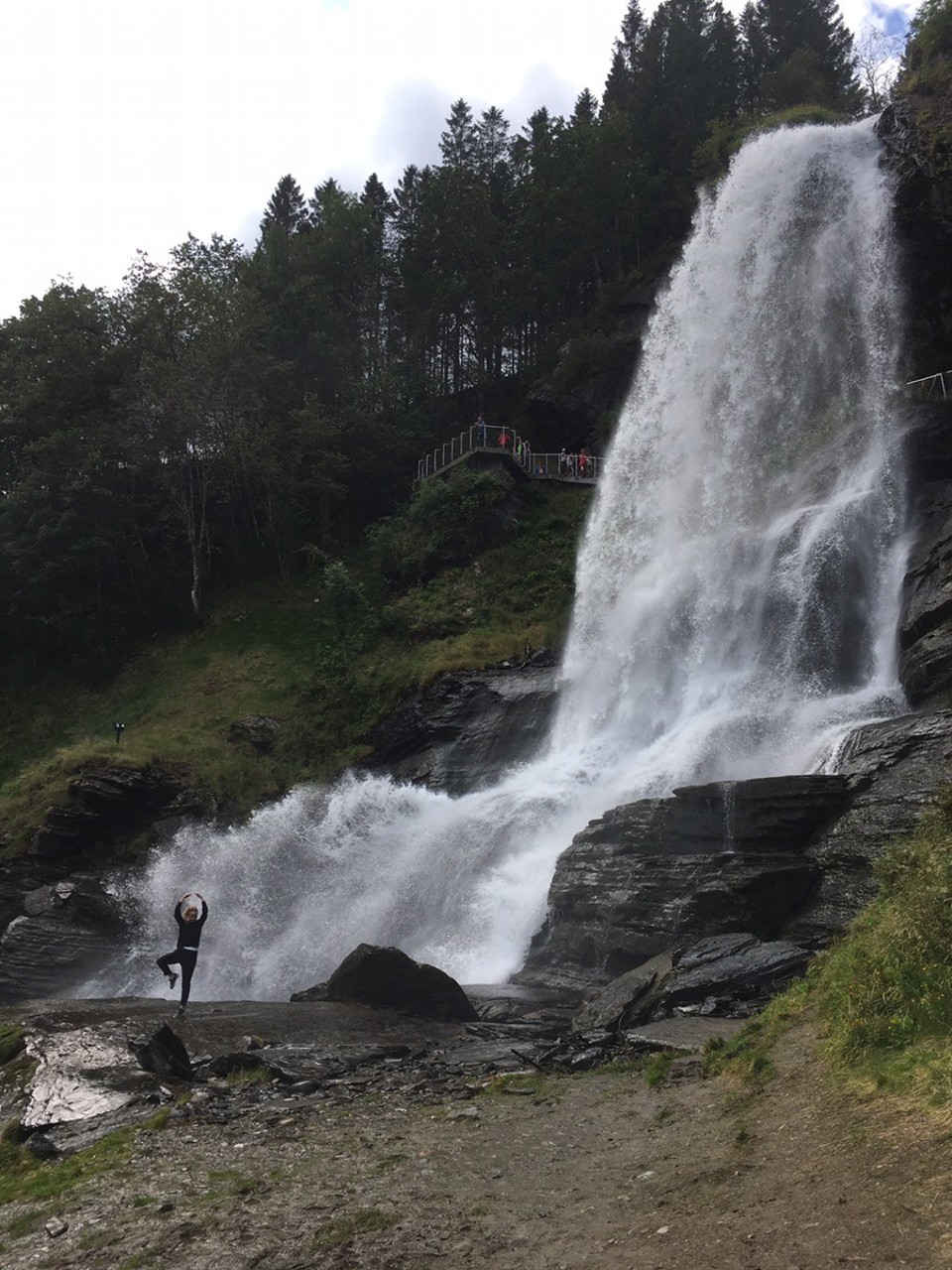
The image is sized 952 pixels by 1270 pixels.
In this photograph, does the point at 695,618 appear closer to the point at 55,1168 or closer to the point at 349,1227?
the point at 55,1168

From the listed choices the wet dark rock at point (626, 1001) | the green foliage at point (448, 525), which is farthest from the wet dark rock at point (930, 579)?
the green foliage at point (448, 525)

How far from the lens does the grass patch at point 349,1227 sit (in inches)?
228

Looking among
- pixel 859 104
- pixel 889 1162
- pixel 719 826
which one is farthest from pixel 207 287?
pixel 889 1162

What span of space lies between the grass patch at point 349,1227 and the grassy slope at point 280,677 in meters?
21.4

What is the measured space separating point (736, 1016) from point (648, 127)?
55.4 metres

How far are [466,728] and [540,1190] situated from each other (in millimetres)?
20849

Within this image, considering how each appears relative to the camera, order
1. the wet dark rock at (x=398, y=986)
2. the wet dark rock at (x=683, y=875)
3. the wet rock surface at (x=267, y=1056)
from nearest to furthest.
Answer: the wet rock surface at (x=267, y=1056) < the wet dark rock at (x=398, y=986) < the wet dark rock at (x=683, y=875)

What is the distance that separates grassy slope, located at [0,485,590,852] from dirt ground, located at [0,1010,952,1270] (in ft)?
64.7

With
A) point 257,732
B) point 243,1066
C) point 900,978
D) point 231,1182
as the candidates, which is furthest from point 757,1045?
point 257,732

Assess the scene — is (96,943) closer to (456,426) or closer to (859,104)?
(456,426)

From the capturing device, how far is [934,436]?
24.9 meters

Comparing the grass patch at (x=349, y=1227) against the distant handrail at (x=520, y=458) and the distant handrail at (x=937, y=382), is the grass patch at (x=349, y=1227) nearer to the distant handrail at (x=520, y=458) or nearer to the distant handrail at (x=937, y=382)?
the distant handrail at (x=937, y=382)

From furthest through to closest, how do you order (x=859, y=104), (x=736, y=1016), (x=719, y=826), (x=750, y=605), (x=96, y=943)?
(x=859, y=104) → (x=750, y=605) → (x=96, y=943) → (x=719, y=826) → (x=736, y=1016)

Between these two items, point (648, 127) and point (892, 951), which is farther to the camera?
point (648, 127)
